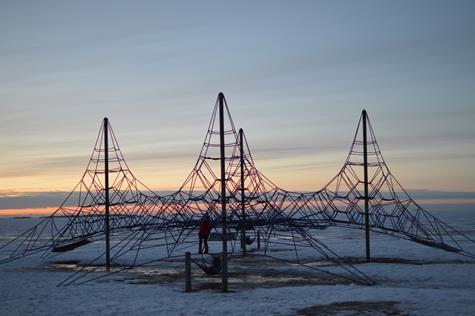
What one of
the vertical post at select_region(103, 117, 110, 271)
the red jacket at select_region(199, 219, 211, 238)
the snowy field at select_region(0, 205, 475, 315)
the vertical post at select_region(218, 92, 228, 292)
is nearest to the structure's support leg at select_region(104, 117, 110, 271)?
the vertical post at select_region(103, 117, 110, 271)

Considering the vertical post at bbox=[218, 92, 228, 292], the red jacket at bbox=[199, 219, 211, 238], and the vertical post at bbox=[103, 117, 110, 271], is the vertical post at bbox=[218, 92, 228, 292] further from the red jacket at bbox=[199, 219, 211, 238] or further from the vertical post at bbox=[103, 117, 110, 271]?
the vertical post at bbox=[103, 117, 110, 271]

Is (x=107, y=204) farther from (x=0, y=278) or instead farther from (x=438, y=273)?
(x=438, y=273)

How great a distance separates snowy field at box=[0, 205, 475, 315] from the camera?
1525 centimetres

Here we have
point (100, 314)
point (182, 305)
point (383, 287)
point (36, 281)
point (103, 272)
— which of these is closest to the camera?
point (100, 314)

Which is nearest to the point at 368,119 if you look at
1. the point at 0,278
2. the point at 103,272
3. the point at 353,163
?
the point at 353,163

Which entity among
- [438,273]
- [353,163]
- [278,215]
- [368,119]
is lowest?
[438,273]

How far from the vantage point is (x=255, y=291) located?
18562 millimetres

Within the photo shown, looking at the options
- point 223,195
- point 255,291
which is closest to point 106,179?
point 223,195

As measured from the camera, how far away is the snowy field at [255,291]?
50.0ft

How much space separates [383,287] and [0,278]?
16704mm

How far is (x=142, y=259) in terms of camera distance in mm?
31938

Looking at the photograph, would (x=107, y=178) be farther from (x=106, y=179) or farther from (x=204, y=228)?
(x=204, y=228)

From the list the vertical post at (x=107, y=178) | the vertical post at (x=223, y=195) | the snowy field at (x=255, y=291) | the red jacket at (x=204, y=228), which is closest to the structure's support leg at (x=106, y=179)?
the vertical post at (x=107, y=178)

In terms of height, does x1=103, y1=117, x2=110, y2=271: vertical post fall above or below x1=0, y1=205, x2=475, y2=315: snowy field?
above
